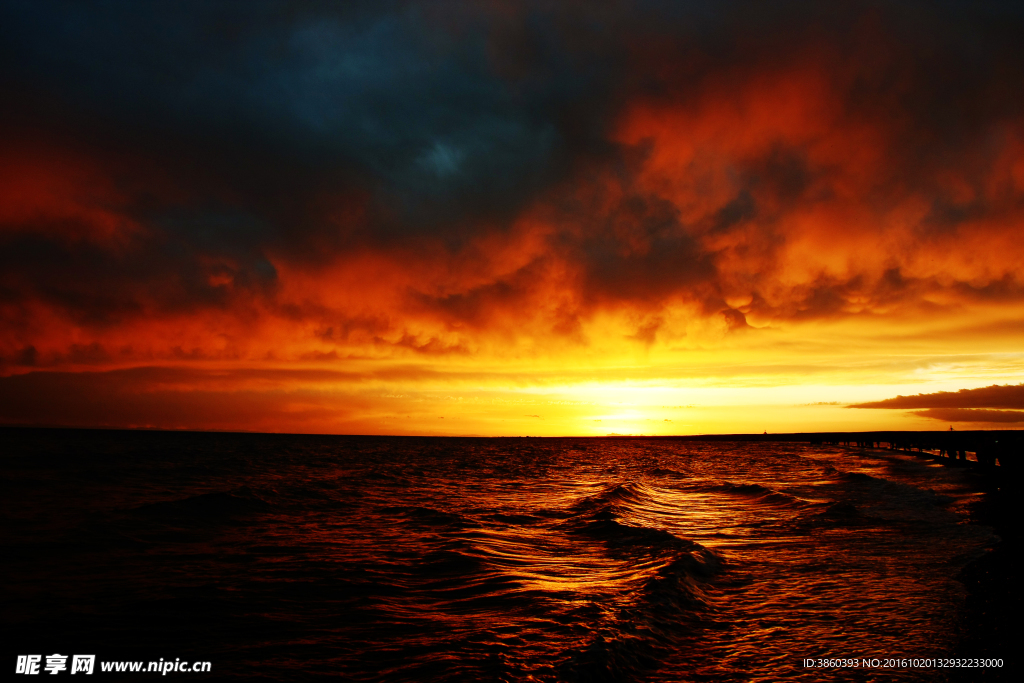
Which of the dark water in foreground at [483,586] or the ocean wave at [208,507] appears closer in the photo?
the dark water in foreground at [483,586]

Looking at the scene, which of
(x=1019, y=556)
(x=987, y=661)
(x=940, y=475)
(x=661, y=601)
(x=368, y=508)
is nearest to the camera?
(x=987, y=661)

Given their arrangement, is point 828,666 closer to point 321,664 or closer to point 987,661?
point 987,661

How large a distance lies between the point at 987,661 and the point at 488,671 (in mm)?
7212

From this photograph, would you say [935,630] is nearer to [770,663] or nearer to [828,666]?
[828,666]

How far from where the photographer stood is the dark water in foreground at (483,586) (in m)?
8.91

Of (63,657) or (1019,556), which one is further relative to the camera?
(1019,556)

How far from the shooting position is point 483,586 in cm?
1332

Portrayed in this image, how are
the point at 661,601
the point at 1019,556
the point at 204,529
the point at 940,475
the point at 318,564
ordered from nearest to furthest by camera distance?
the point at 661,601 → the point at 1019,556 → the point at 318,564 → the point at 204,529 → the point at 940,475

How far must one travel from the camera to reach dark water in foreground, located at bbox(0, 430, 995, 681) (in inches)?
351

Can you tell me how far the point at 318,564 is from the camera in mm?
15094

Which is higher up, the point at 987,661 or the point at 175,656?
the point at 987,661

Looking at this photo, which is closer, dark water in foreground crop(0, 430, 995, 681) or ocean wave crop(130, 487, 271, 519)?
dark water in foreground crop(0, 430, 995, 681)

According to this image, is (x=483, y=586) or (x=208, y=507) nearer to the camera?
(x=483, y=586)

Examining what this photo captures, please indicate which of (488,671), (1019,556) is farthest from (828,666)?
(1019,556)
